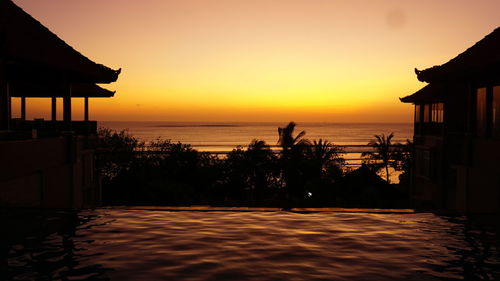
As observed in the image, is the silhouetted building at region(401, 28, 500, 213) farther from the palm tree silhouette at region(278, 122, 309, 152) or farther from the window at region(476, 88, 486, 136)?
the palm tree silhouette at region(278, 122, 309, 152)

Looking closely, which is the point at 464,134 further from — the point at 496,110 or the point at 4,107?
the point at 4,107

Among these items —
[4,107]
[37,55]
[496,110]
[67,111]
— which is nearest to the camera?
[37,55]

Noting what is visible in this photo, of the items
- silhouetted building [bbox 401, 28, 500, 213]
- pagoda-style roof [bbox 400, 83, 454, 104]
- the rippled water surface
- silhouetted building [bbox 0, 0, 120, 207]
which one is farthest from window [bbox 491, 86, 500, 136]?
silhouetted building [bbox 0, 0, 120, 207]

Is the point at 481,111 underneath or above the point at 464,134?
above

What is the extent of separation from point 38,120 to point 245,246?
13.0 metres

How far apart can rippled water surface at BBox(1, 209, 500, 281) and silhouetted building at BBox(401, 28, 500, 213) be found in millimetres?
5041

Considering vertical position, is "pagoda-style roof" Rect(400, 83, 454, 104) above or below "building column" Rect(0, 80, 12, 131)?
above

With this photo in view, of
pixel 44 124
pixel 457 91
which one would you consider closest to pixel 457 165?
pixel 457 91

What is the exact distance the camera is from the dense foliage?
30.1 metres

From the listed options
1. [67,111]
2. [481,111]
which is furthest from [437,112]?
[67,111]

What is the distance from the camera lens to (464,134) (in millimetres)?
18250

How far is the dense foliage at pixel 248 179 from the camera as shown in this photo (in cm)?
3006

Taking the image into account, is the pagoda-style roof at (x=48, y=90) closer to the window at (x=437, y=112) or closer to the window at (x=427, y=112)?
the window at (x=437, y=112)

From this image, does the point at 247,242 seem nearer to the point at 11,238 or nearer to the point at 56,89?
the point at 11,238
